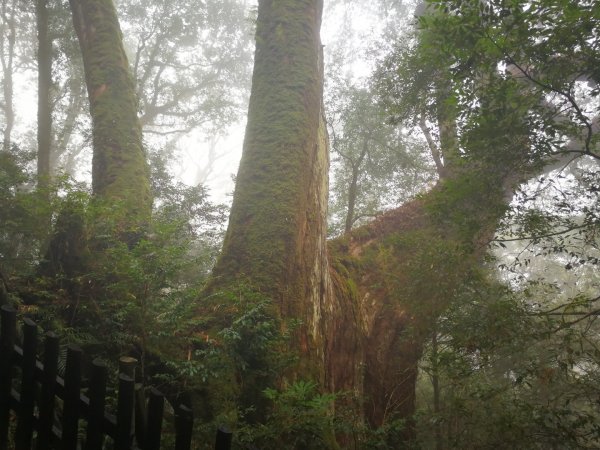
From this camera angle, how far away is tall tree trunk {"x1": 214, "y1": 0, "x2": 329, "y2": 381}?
14.6 ft

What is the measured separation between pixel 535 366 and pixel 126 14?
19562 mm

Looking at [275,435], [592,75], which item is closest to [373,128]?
[592,75]

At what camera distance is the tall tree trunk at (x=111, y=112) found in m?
7.05

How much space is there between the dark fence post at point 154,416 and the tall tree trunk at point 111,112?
193 inches

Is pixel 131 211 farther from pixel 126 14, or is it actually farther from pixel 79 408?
pixel 126 14

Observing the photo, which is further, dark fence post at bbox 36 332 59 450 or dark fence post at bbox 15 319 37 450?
dark fence post at bbox 15 319 37 450

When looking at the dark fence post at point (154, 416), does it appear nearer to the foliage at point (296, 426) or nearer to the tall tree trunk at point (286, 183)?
the foliage at point (296, 426)

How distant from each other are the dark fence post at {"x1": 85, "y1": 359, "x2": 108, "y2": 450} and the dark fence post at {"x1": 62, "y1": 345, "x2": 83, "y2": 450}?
0.46ft

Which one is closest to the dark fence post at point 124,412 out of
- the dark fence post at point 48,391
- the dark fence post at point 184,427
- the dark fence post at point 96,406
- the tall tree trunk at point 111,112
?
the dark fence post at point 96,406

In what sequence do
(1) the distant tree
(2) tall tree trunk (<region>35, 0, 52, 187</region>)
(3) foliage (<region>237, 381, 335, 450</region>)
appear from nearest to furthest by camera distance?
(3) foliage (<region>237, 381, 335, 450</region>) → (2) tall tree trunk (<region>35, 0, 52, 187</region>) → (1) the distant tree

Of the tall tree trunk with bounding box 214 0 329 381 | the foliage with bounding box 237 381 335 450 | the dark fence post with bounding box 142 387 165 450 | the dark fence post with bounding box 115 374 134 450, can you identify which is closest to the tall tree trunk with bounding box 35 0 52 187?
the tall tree trunk with bounding box 214 0 329 381

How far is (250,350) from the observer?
314cm

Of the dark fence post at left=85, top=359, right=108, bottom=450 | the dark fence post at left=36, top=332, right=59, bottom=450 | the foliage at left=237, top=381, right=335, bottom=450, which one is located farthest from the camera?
the foliage at left=237, top=381, right=335, bottom=450

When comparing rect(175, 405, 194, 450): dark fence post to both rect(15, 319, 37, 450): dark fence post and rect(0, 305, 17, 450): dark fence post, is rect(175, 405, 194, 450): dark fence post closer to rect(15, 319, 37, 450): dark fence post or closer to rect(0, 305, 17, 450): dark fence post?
Answer: rect(15, 319, 37, 450): dark fence post
